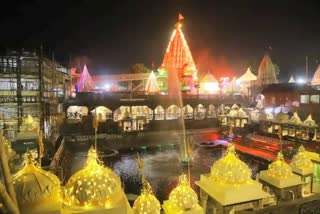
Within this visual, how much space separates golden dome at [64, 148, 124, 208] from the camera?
4.71 metres

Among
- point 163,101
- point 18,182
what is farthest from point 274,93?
point 18,182

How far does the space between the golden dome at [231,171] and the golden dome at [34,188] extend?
12.0ft

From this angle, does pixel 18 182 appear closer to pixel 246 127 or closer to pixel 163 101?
pixel 246 127

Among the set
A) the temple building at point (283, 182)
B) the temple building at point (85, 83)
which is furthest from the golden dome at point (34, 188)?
the temple building at point (85, 83)

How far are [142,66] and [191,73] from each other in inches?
861

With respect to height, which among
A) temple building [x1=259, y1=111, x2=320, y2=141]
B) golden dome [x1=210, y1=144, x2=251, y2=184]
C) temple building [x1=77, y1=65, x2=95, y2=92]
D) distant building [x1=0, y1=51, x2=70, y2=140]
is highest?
temple building [x1=77, y1=65, x2=95, y2=92]

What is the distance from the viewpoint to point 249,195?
20.1 feet

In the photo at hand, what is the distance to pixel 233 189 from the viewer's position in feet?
19.8

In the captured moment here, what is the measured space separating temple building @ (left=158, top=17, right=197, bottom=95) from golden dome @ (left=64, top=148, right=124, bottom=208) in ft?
134

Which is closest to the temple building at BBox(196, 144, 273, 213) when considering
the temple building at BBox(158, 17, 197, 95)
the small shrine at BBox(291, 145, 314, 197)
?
the small shrine at BBox(291, 145, 314, 197)

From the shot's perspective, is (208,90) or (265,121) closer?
(265,121)

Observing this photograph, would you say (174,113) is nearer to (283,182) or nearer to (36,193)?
(283,182)

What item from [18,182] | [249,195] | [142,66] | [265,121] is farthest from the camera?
[142,66]

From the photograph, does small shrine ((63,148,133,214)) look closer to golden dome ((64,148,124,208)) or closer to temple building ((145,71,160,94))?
golden dome ((64,148,124,208))
